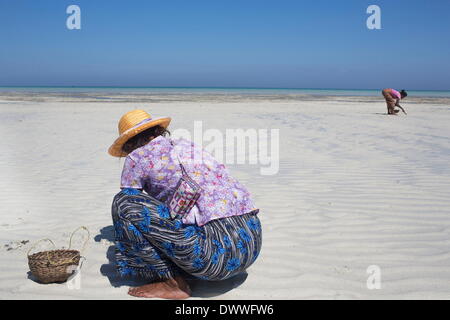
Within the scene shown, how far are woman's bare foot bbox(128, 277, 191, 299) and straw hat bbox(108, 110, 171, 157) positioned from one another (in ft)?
3.05

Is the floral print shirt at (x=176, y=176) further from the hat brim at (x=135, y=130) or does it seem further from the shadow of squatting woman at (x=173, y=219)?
the hat brim at (x=135, y=130)

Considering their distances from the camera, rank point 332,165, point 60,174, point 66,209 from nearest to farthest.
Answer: point 66,209, point 60,174, point 332,165

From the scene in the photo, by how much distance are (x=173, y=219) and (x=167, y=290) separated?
0.54 m

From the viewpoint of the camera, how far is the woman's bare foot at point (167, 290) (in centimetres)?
288

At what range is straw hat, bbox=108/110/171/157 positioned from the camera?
2852 millimetres

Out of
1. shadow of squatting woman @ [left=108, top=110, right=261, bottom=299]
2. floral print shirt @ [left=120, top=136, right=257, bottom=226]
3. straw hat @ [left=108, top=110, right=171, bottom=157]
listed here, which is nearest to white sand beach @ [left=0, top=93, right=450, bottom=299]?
shadow of squatting woman @ [left=108, top=110, right=261, bottom=299]

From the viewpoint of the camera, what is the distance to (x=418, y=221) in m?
4.43

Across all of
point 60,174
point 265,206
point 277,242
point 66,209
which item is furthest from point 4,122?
point 277,242

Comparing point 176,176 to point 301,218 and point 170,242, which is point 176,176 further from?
point 301,218

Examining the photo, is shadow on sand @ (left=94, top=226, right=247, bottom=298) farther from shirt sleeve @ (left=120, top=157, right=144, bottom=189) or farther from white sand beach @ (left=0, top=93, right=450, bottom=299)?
shirt sleeve @ (left=120, top=157, right=144, bottom=189)

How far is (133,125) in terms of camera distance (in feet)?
9.66
